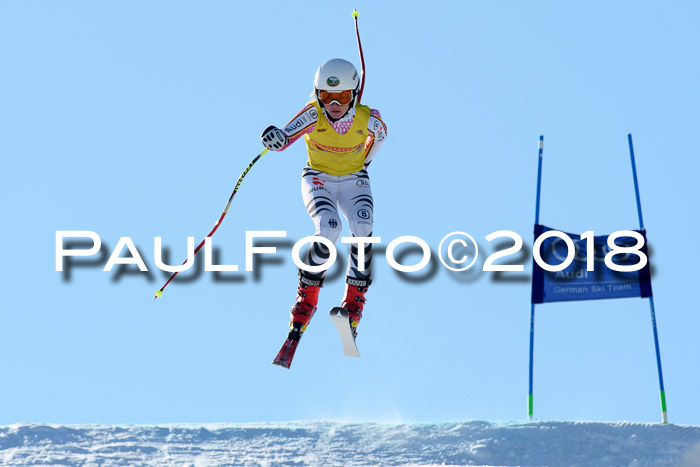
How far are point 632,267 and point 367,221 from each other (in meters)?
4.43

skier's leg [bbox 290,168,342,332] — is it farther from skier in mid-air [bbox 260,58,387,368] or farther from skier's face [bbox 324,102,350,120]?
skier's face [bbox 324,102,350,120]

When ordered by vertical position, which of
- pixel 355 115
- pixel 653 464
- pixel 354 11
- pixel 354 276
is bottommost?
pixel 653 464

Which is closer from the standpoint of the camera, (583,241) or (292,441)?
(292,441)

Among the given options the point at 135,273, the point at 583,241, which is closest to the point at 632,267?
the point at 583,241

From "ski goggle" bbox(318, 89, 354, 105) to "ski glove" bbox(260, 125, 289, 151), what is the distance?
0.59m

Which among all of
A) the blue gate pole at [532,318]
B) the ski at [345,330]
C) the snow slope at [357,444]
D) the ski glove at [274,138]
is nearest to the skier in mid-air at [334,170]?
the ski glove at [274,138]

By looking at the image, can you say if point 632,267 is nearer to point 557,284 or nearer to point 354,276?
point 557,284

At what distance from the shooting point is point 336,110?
17.1 m

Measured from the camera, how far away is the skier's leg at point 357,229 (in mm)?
17234

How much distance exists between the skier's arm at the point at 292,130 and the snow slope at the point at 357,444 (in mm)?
3220

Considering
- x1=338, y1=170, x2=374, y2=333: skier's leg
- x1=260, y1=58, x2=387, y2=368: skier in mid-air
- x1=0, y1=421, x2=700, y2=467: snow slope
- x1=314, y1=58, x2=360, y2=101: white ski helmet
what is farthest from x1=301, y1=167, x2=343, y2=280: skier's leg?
x1=0, y1=421, x2=700, y2=467: snow slope

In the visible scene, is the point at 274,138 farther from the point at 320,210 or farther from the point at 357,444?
the point at 357,444

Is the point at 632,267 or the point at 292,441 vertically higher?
the point at 632,267

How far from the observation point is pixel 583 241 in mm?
20375
